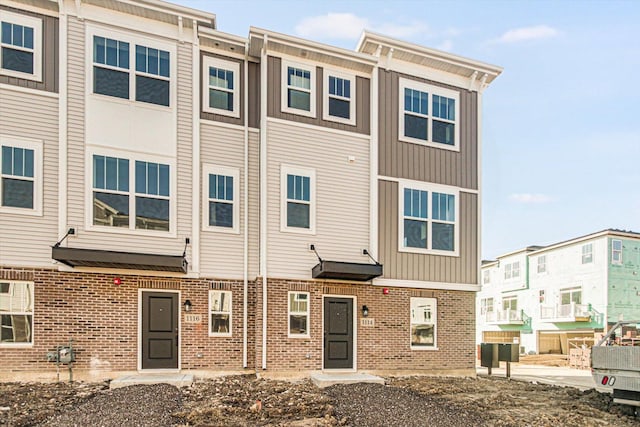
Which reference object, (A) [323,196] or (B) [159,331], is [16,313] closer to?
(B) [159,331]

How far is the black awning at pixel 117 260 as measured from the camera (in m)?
9.12

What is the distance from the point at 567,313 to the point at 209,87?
25.3 m

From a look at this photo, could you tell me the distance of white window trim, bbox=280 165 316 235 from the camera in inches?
439

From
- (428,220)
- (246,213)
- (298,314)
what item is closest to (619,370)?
(428,220)

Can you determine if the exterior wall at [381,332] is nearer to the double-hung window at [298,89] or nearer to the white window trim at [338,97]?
the white window trim at [338,97]

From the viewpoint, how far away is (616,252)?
25.8 metres

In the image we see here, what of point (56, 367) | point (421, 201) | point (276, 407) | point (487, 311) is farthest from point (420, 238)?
point (487, 311)

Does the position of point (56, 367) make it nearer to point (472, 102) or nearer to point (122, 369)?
point (122, 369)

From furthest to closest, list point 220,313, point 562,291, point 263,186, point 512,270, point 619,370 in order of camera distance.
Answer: point 512,270, point 562,291, point 263,186, point 220,313, point 619,370

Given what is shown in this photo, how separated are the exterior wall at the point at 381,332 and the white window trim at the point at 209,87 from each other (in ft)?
14.4

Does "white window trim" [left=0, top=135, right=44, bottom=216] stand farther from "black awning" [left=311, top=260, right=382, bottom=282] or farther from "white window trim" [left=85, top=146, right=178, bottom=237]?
"black awning" [left=311, top=260, right=382, bottom=282]

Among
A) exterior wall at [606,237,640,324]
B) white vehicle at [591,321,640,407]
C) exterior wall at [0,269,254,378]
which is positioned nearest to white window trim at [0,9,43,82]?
exterior wall at [0,269,254,378]

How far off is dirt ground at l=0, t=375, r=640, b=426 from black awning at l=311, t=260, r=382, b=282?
2500 millimetres

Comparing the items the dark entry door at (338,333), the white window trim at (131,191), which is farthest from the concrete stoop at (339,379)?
the white window trim at (131,191)
